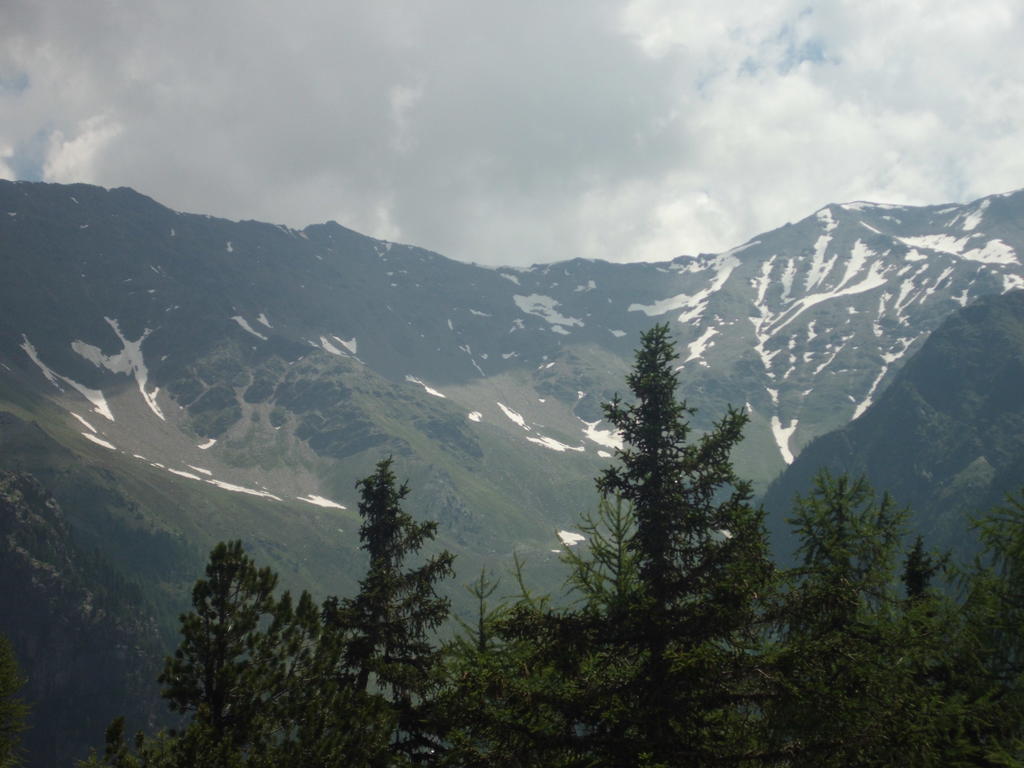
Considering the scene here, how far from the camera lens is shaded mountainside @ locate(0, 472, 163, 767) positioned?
6998 inches

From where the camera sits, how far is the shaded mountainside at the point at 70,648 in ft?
583

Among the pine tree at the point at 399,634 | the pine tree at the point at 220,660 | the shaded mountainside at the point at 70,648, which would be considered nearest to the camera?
the pine tree at the point at 220,660

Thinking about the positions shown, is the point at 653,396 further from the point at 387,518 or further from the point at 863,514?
the point at 387,518

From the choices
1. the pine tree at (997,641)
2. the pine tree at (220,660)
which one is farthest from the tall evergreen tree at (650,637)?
the pine tree at (220,660)

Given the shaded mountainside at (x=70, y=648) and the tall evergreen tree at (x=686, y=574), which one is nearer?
the tall evergreen tree at (x=686, y=574)

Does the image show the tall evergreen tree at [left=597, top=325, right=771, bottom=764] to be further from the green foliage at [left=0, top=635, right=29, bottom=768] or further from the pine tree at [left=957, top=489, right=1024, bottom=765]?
the green foliage at [left=0, top=635, right=29, bottom=768]

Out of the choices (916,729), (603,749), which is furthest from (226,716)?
(916,729)

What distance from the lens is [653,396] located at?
14.4 meters

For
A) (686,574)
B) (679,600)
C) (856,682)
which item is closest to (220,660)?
(679,600)

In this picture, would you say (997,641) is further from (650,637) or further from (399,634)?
(399,634)

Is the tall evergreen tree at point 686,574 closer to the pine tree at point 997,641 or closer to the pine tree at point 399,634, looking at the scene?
the pine tree at point 997,641

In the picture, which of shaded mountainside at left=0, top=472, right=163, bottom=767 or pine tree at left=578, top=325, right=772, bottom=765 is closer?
pine tree at left=578, top=325, right=772, bottom=765

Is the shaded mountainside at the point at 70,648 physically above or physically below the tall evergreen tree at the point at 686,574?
below

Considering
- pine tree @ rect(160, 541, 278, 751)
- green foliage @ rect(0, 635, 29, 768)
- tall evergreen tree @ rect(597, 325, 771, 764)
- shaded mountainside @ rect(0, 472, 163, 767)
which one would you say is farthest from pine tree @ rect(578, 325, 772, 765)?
shaded mountainside @ rect(0, 472, 163, 767)
